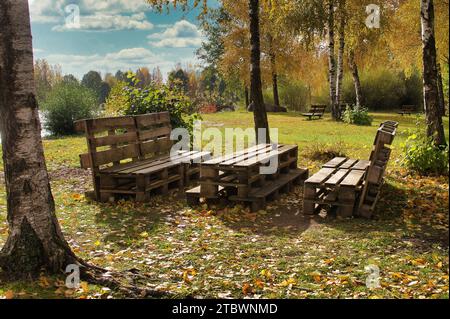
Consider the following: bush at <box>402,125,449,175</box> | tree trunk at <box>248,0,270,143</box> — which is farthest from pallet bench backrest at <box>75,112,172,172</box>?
bush at <box>402,125,449,175</box>

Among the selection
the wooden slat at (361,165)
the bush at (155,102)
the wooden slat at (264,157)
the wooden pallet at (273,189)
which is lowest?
the wooden pallet at (273,189)

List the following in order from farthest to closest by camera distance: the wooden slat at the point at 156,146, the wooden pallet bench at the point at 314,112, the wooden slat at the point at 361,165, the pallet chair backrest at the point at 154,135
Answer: the wooden pallet bench at the point at 314,112 → the wooden slat at the point at 156,146 → the pallet chair backrest at the point at 154,135 → the wooden slat at the point at 361,165

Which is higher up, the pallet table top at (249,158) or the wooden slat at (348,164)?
the pallet table top at (249,158)

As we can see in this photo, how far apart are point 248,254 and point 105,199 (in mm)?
3535

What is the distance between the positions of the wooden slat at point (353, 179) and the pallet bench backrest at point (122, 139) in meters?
3.92

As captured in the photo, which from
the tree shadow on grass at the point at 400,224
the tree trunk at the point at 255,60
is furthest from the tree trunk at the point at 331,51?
the tree shadow on grass at the point at 400,224

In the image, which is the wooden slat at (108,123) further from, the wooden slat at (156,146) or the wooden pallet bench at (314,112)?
the wooden pallet bench at (314,112)

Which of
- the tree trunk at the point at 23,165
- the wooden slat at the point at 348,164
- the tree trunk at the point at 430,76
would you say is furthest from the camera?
the tree trunk at the point at 430,76

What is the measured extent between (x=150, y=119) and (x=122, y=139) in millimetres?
972

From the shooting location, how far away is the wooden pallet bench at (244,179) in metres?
7.53

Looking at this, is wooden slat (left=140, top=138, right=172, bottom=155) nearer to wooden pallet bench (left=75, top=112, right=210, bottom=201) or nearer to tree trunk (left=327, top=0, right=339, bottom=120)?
wooden pallet bench (left=75, top=112, right=210, bottom=201)
